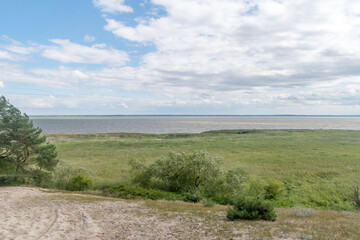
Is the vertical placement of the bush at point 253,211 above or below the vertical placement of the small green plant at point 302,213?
above

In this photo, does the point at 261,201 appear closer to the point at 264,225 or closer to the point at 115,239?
the point at 264,225

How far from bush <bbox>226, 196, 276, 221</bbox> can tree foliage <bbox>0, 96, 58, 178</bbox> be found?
14680 mm

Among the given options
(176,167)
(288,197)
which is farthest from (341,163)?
(176,167)

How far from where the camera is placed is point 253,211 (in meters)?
11.3

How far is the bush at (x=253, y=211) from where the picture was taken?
11.1 metres

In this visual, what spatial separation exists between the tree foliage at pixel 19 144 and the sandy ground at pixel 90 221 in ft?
17.0

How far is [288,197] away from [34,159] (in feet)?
64.5

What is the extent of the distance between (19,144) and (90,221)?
458 inches

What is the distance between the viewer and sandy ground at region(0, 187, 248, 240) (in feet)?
30.6

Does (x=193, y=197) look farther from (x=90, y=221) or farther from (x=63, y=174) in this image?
(x=63, y=174)

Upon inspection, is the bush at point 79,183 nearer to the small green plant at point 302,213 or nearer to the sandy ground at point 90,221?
the sandy ground at point 90,221

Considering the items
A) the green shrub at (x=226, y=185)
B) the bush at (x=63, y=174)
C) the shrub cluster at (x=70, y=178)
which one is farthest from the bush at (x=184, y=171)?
the bush at (x=63, y=174)

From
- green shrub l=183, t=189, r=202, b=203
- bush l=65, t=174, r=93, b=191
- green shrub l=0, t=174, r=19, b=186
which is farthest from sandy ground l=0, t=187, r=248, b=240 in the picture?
bush l=65, t=174, r=93, b=191

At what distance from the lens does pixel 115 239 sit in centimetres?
897
